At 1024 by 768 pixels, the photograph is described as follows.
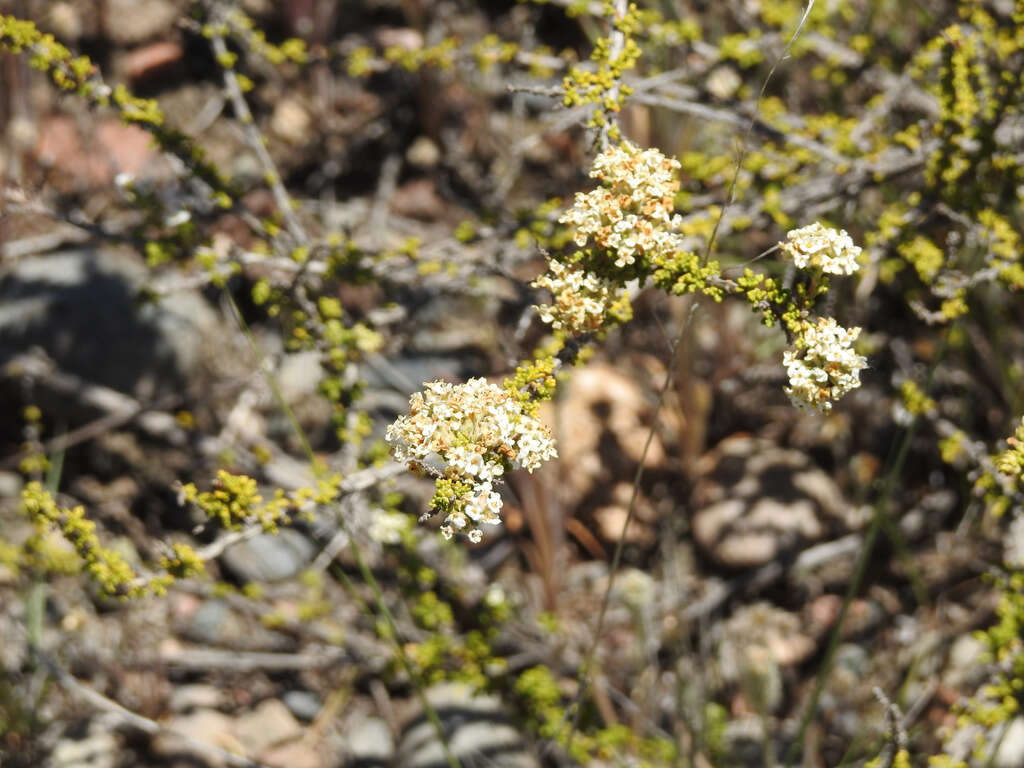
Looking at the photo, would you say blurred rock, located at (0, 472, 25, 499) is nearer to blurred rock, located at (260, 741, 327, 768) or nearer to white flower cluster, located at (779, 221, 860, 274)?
blurred rock, located at (260, 741, 327, 768)

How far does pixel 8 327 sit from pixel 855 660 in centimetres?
375

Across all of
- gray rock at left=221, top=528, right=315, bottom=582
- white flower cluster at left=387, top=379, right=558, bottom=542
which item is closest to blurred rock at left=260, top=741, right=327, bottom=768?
gray rock at left=221, top=528, right=315, bottom=582

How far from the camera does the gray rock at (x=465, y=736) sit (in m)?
3.35

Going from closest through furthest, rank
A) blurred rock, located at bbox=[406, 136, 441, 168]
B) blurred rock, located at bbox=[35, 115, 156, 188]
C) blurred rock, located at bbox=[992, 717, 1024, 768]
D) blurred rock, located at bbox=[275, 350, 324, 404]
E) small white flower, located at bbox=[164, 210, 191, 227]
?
small white flower, located at bbox=[164, 210, 191, 227] < blurred rock, located at bbox=[992, 717, 1024, 768] < blurred rock, located at bbox=[275, 350, 324, 404] < blurred rock, located at bbox=[35, 115, 156, 188] < blurred rock, located at bbox=[406, 136, 441, 168]

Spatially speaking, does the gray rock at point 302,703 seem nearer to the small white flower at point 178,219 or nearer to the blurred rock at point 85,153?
the small white flower at point 178,219

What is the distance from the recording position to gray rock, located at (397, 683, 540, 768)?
11.0 ft

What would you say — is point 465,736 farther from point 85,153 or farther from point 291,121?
point 85,153

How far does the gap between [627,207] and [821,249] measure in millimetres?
386

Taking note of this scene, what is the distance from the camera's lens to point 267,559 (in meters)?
3.83

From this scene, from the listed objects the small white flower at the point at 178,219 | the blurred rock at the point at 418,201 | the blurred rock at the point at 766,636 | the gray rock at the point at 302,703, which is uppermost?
the blurred rock at the point at 418,201

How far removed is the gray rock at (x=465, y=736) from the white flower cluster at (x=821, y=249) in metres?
2.11

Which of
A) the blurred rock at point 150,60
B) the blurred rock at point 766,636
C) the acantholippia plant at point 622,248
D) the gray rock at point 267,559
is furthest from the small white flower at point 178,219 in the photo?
the blurred rock at point 766,636

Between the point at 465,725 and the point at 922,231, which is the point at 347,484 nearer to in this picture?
the point at 465,725

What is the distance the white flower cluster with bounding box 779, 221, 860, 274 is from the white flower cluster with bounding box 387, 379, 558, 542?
23.7 inches
